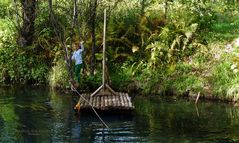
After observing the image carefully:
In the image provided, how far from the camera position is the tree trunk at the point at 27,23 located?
2397 centimetres

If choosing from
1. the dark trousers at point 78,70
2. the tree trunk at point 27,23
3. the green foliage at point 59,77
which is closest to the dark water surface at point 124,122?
the dark trousers at point 78,70

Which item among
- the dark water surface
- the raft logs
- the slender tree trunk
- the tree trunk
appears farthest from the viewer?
the tree trunk

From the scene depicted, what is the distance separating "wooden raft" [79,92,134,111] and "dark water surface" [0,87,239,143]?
321 mm

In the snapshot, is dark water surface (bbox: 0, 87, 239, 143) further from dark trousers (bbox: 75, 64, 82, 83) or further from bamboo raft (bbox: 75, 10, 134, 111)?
dark trousers (bbox: 75, 64, 82, 83)

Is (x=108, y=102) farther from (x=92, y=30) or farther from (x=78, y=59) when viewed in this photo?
(x=92, y=30)

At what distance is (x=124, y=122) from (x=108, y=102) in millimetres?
1342

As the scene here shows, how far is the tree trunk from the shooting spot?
23969mm

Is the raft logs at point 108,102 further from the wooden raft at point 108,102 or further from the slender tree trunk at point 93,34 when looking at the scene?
the slender tree trunk at point 93,34

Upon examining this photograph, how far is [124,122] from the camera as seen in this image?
50.6ft

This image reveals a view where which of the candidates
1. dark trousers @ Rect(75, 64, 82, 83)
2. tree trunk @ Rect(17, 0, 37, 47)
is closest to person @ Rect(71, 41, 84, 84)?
dark trousers @ Rect(75, 64, 82, 83)

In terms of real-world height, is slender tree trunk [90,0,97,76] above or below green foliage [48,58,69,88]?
above

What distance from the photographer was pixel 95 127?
48.4 ft

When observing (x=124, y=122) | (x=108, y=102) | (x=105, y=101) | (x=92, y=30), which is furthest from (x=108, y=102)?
(x=92, y=30)

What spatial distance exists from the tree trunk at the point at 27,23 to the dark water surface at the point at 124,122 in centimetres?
515
